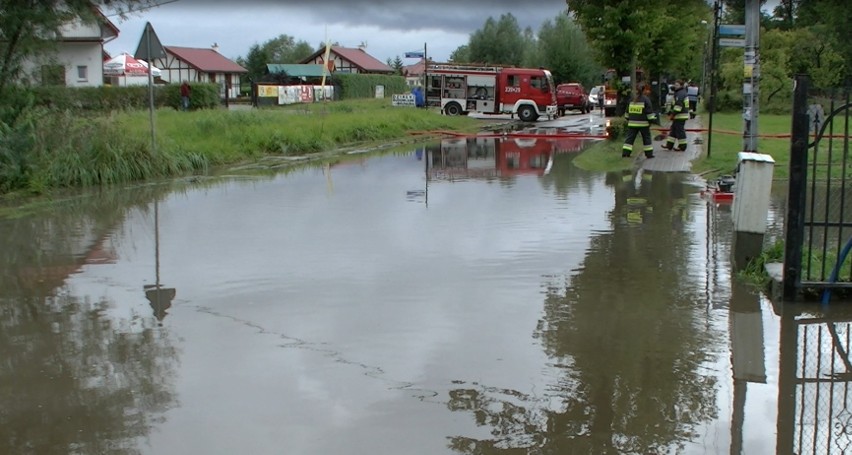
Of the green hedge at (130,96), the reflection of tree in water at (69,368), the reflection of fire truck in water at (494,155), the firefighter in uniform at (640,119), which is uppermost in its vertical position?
the green hedge at (130,96)

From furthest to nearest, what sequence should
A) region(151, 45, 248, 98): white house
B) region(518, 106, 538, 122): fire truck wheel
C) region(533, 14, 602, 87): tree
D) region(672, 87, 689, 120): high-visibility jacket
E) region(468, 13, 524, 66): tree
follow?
region(468, 13, 524, 66): tree
region(151, 45, 248, 98): white house
region(533, 14, 602, 87): tree
region(518, 106, 538, 122): fire truck wheel
region(672, 87, 689, 120): high-visibility jacket

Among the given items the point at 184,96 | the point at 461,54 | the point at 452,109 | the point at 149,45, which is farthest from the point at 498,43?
the point at 149,45

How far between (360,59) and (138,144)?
87.2 meters

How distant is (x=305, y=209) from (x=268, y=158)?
869 cm

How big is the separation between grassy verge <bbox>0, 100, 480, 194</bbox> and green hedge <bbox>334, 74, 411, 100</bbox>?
3919 cm

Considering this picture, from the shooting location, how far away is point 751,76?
1359cm

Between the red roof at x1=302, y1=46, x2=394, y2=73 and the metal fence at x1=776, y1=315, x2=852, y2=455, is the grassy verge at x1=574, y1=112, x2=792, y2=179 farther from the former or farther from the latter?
the red roof at x1=302, y1=46, x2=394, y2=73

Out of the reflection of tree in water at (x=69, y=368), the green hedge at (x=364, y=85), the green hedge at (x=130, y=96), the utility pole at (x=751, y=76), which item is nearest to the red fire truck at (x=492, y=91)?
the green hedge at (x=130, y=96)

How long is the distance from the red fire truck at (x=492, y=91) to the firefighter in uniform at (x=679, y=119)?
66.4 ft

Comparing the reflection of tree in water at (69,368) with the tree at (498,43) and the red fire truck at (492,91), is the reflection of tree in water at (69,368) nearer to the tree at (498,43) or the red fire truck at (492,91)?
the red fire truck at (492,91)

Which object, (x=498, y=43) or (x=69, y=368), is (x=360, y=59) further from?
(x=69, y=368)

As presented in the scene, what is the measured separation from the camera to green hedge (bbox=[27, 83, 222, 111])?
106ft

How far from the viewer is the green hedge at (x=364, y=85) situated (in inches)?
2616

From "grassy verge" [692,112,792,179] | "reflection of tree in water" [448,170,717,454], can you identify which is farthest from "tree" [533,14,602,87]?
"reflection of tree in water" [448,170,717,454]
